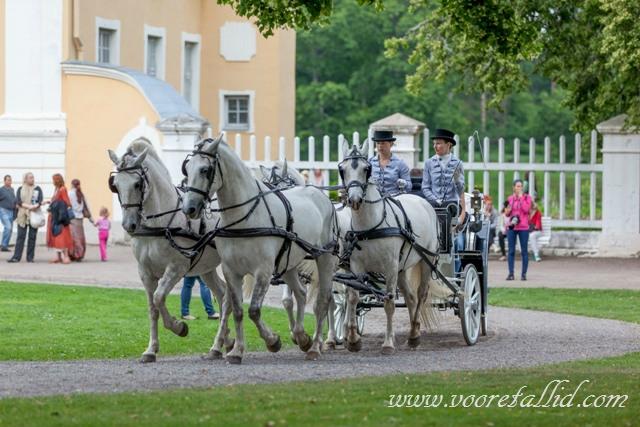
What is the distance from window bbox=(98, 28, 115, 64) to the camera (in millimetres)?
38906

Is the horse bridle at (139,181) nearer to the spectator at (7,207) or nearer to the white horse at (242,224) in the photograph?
the white horse at (242,224)

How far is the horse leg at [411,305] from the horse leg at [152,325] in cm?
299

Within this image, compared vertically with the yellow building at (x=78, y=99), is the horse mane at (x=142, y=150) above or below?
below

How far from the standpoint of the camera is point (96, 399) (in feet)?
38.4

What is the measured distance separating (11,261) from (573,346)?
15976mm

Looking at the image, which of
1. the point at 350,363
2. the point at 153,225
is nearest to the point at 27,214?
the point at 153,225

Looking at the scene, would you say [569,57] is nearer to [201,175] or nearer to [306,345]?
[306,345]

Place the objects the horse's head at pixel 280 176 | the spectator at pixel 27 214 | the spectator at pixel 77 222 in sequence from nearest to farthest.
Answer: the horse's head at pixel 280 176, the spectator at pixel 27 214, the spectator at pixel 77 222

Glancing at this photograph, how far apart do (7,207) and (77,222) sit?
7.93 feet

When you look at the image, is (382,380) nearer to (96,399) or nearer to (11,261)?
(96,399)

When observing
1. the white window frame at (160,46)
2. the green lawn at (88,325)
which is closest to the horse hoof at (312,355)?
the green lawn at (88,325)

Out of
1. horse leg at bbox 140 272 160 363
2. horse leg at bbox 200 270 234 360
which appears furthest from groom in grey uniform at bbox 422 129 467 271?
horse leg at bbox 140 272 160 363

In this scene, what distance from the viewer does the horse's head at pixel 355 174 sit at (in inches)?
621

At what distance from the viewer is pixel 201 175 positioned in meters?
14.5
